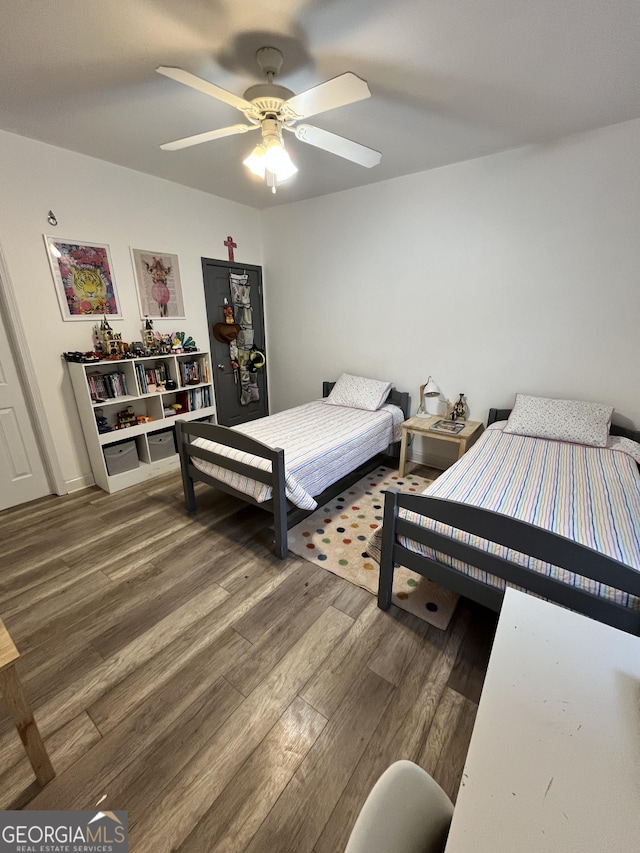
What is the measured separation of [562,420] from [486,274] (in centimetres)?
133

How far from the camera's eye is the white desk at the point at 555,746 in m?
0.54

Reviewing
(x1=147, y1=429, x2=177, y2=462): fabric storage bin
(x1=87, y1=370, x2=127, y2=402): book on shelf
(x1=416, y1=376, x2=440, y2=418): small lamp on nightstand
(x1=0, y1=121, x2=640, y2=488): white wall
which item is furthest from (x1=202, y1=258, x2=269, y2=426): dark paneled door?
(x1=416, y1=376, x2=440, y2=418): small lamp on nightstand

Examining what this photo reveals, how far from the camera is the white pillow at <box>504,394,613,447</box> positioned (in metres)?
2.48

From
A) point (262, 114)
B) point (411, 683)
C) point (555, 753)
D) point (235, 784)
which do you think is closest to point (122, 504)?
point (235, 784)

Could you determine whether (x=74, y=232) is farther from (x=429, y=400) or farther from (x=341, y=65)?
(x=429, y=400)

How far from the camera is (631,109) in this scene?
82.1 inches

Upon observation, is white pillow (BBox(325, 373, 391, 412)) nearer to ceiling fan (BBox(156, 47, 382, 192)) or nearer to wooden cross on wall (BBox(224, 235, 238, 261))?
wooden cross on wall (BBox(224, 235, 238, 261))

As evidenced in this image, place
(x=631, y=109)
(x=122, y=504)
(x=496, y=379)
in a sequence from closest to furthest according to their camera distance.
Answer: (x=631, y=109) → (x=122, y=504) → (x=496, y=379)

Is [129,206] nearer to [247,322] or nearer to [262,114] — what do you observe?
[247,322]

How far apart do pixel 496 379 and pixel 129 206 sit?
3528 mm

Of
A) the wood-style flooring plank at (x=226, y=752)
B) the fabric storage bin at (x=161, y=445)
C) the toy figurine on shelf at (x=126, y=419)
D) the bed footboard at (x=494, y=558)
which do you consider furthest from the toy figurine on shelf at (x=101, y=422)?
the bed footboard at (x=494, y=558)

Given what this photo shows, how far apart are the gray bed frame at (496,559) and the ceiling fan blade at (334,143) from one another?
1.80 m

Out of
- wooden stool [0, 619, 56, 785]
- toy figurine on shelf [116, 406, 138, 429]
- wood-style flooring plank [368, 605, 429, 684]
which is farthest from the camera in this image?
toy figurine on shelf [116, 406, 138, 429]

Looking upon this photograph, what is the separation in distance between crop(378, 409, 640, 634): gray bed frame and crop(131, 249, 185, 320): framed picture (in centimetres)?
295
